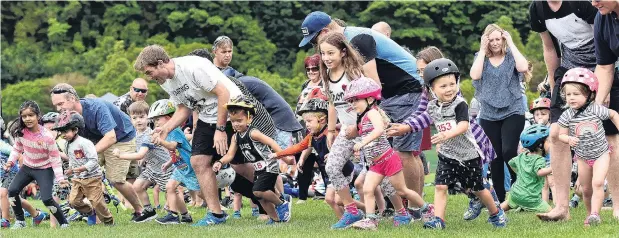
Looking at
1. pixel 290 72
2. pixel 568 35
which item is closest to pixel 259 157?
pixel 568 35

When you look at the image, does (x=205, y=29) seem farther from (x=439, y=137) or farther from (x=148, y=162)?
(x=439, y=137)

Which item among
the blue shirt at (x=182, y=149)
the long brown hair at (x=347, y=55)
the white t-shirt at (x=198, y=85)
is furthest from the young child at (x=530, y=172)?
the blue shirt at (x=182, y=149)

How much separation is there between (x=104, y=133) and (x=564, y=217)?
4882mm

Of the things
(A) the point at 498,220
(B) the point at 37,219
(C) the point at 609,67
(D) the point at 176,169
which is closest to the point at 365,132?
(A) the point at 498,220

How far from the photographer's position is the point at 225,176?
33.6ft

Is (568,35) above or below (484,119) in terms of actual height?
above

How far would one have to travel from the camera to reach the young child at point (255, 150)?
A: 955 centimetres

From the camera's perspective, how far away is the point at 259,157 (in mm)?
9758

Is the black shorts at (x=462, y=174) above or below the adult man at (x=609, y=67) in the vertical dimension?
below

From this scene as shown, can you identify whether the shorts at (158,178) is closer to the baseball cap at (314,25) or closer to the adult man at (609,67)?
the baseball cap at (314,25)

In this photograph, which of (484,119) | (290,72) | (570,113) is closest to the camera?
(570,113)

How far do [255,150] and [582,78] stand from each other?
3.07 m

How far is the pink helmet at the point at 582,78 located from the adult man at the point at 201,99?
2.95m

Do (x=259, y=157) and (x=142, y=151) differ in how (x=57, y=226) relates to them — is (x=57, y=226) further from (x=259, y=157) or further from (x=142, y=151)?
(x=259, y=157)
